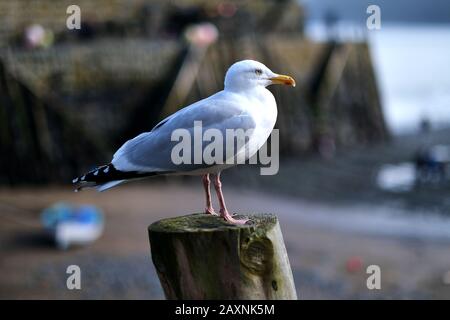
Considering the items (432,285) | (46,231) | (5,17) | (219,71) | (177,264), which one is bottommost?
(432,285)

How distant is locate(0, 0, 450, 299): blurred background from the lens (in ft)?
60.8

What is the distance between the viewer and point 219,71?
29.8 m

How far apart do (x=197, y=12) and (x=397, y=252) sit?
17.1 m

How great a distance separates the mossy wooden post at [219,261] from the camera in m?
5.37

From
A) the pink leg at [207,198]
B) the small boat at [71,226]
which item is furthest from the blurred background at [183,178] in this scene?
the pink leg at [207,198]

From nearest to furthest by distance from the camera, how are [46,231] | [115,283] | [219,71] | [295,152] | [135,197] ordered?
[115,283] → [46,231] → [135,197] → [219,71] → [295,152]

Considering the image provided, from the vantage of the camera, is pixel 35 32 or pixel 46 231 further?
pixel 35 32

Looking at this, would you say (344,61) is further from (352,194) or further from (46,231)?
(46,231)

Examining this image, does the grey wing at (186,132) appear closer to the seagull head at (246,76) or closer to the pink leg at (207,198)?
the seagull head at (246,76)

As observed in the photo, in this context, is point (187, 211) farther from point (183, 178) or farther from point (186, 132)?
point (186, 132)

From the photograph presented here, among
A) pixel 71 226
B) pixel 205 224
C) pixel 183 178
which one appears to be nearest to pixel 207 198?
pixel 205 224

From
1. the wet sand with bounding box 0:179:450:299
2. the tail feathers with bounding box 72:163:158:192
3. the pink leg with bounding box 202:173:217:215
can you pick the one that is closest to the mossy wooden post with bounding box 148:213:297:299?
the tail feathers with bounding box 72:163:158:192

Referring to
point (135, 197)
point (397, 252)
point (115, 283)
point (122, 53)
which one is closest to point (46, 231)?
point (115, 283)

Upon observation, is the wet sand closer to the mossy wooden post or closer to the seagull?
the seagull
